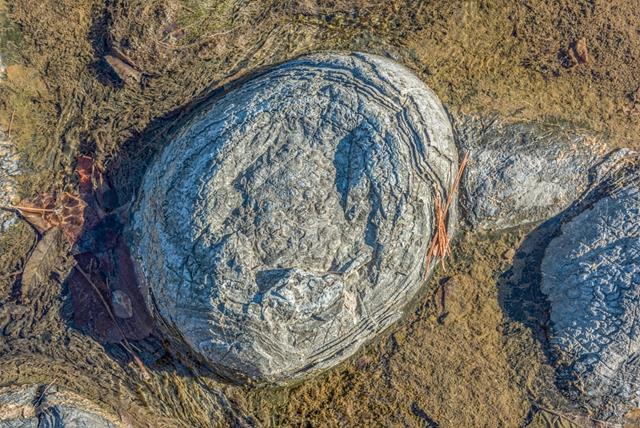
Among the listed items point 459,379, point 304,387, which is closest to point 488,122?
point 459,379

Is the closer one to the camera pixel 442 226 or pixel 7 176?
pixel 442 226

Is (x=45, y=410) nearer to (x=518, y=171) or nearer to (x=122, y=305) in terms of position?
(x=122, y=305)

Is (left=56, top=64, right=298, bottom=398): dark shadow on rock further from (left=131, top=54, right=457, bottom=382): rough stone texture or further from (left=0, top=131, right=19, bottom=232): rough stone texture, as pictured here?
(left=0, top=131, right=19, bottom=232): rough stone texture

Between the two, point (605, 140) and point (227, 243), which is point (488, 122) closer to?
point (605, 140)

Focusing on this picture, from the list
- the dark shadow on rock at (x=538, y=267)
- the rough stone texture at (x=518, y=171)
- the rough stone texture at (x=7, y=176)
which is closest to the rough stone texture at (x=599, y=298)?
the dark shadow on rock at (x=538, y=267)

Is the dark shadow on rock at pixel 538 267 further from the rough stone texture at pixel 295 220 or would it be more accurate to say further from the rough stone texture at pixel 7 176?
the rough stone texture at pixel 7 176

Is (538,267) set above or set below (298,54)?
below

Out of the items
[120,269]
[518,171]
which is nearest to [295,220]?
[120,269]
